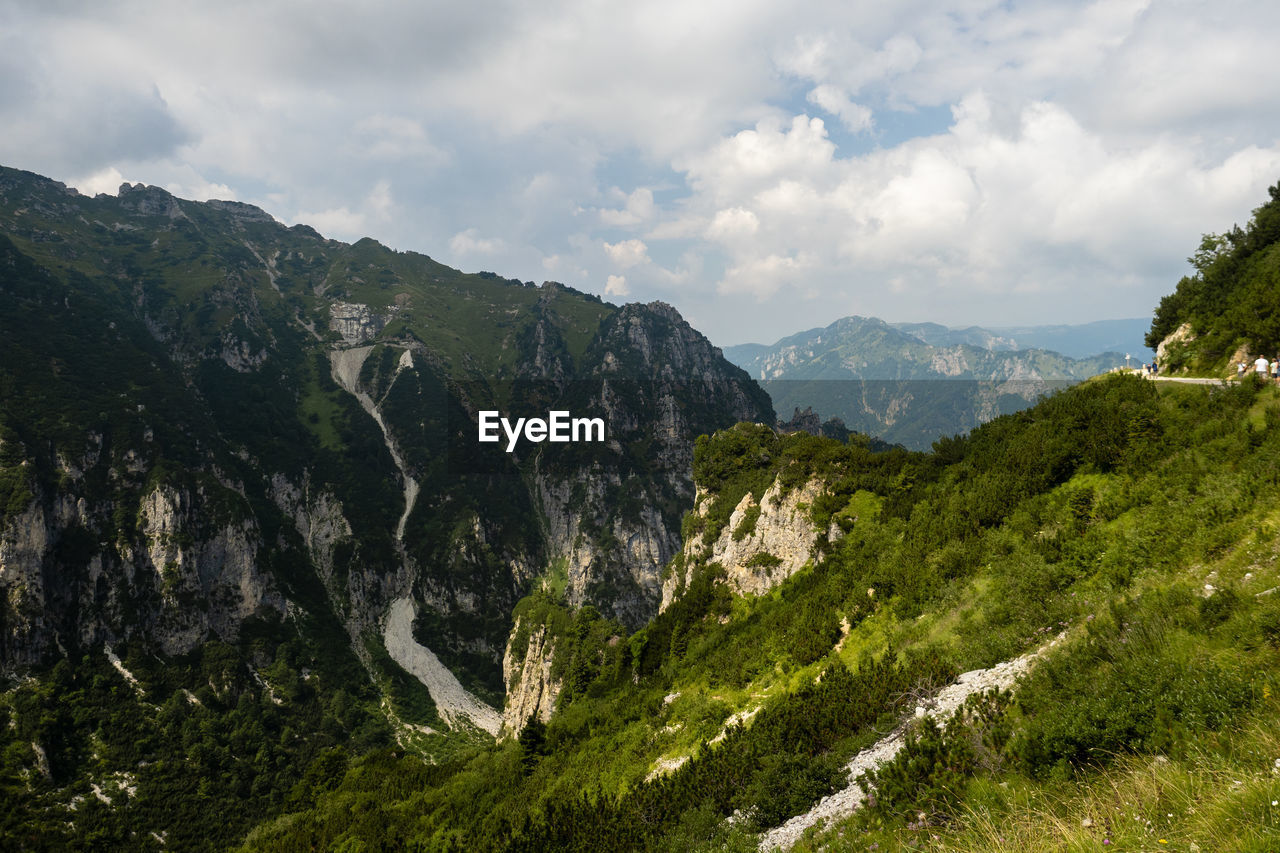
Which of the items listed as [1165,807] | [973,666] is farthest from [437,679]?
[1165,807]

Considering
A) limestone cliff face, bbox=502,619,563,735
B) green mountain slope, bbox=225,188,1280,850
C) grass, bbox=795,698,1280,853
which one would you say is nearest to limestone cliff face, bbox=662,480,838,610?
green mountain slope, bbox=225,188,1280,850

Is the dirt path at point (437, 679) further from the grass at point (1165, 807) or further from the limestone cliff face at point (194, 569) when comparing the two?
the grass at point (1165, 807)

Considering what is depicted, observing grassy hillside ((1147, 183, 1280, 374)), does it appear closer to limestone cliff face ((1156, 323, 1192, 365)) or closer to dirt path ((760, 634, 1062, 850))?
limestone cliff face ((1156, 323, 1192, 365))

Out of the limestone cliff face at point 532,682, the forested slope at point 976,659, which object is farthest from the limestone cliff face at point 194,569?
the forested slope at point 976,659

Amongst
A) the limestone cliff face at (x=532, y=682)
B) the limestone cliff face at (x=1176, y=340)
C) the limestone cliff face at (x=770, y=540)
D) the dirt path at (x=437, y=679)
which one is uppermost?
the limestone cliff face at (x=1176, y=340)

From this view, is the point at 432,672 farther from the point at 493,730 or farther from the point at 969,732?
the point at 969,732
